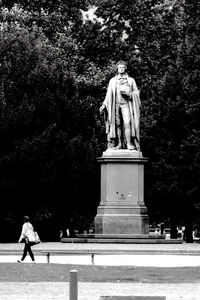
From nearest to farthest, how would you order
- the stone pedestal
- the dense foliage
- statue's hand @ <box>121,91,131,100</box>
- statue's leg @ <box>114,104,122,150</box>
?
the stone pedestal → statue's hand @ <box>121,91,131,100</box> → statue's leg @ <box>114,104,122,150</box> → the dense foliage

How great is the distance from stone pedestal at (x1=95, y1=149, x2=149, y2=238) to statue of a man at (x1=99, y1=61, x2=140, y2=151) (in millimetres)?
728

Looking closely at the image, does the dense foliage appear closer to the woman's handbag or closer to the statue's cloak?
the statue's cloak

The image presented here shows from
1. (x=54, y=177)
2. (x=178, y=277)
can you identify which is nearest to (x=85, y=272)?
(x=178, y=277)

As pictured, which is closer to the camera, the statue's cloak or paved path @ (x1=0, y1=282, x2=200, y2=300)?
paved path @ (x1=0, y1=282, x2=200, y2=300)

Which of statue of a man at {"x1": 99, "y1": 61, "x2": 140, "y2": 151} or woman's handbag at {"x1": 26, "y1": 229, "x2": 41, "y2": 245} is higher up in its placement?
statue of a man at {"x1": 99, "y1": 61, "x2": 140, "y2": 151}

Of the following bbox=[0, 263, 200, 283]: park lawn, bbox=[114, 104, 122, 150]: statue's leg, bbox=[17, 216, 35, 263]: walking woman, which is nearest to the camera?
bbox=[0, 263, 200, 283]: park lawn

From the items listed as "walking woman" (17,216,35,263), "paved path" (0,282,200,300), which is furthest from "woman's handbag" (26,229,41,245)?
"paved path" (0,282,200,300)

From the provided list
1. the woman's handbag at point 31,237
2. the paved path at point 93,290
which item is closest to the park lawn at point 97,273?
the paved path at point 93,290

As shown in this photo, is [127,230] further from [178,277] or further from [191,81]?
[191,81]

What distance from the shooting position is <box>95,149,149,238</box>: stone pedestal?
99.8ft

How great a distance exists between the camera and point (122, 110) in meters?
31.4

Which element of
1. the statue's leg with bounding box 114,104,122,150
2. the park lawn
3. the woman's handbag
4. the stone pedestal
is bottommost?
the park lawn

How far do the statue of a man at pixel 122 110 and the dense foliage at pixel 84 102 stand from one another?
36.6 feet

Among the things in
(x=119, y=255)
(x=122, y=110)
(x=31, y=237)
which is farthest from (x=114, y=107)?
(x=31, y=237)
